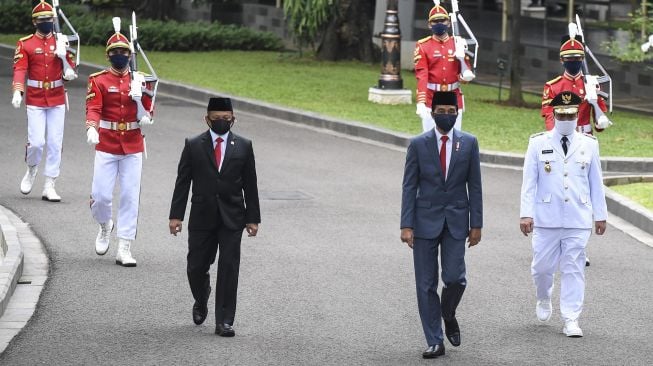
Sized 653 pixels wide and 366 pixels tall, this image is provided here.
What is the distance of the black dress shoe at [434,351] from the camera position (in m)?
9.44

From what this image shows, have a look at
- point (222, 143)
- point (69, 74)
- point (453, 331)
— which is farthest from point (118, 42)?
→ point (453, 331)

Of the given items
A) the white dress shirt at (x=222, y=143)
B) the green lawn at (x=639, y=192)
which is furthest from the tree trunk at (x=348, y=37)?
the white dress shirt at (x=222, y=143)

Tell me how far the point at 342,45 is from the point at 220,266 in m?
23.8

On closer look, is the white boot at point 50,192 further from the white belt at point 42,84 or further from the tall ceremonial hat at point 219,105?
the tall ceremonial hat at point 219,105

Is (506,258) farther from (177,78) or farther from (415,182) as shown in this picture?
(177,78)

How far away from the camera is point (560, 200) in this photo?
10.4 meters

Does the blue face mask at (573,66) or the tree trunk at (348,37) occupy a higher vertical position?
the blue face mask at (573,66)

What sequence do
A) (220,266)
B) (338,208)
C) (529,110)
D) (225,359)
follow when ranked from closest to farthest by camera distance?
(225,359)
(220,266)
(338,208)
(529,110)

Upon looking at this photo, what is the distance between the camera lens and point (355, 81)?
94.1ft

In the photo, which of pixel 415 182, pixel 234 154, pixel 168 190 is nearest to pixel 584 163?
pixel 415 182

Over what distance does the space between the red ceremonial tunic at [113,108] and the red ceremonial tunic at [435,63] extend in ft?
16.9

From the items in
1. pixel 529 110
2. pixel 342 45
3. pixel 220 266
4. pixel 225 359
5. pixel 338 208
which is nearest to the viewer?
pixel 225 359

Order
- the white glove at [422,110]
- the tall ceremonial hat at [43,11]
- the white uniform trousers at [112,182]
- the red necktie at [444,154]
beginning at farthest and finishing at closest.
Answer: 1. the white glove at [422,110]
2. the tall ceremonial hat at [43,11]
3. the white uniform trousers at [112,182]
4. the red necktie at [444,154]

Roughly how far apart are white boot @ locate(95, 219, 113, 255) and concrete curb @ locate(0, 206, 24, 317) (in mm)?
641
